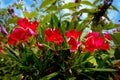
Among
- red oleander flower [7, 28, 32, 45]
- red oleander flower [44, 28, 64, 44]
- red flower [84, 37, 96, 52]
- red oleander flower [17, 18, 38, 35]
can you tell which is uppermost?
red oleander flower [17, 18, 38, 35]

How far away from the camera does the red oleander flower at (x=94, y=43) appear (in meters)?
1.95

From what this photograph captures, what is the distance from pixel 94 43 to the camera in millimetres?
1998

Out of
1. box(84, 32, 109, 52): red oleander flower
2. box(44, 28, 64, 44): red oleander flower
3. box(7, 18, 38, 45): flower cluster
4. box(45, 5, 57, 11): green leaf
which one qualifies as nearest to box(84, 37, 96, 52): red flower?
box(84, 32, 109, 52): red oleander flower

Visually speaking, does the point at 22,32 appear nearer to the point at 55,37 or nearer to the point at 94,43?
the point at 55,37

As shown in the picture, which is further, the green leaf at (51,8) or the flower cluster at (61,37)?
the green leaf at (51,8)

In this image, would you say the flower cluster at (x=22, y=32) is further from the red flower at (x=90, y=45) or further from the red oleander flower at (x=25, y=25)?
the red flower at (x=90, y=45)

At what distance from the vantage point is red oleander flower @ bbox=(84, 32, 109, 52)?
1.95 metres

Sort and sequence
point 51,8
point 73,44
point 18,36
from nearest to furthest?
point 73,44
point 18,36
point 51,8

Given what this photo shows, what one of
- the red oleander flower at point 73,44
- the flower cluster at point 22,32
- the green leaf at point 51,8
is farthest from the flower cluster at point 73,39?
the green leaf at point 51,8

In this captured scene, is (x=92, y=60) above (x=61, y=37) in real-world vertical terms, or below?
below

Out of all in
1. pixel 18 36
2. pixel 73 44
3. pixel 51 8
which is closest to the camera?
pixel 73 44

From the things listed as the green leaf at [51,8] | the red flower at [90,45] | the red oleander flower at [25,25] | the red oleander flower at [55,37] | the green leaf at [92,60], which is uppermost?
the green leaf at [51,8]

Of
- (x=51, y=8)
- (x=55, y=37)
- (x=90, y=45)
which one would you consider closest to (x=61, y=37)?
(x=55, y=37)

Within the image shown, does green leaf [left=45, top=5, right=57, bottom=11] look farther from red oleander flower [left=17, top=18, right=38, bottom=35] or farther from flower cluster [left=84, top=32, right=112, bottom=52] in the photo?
flower cluster [left=84, top=32, right=112, bottom=52]
